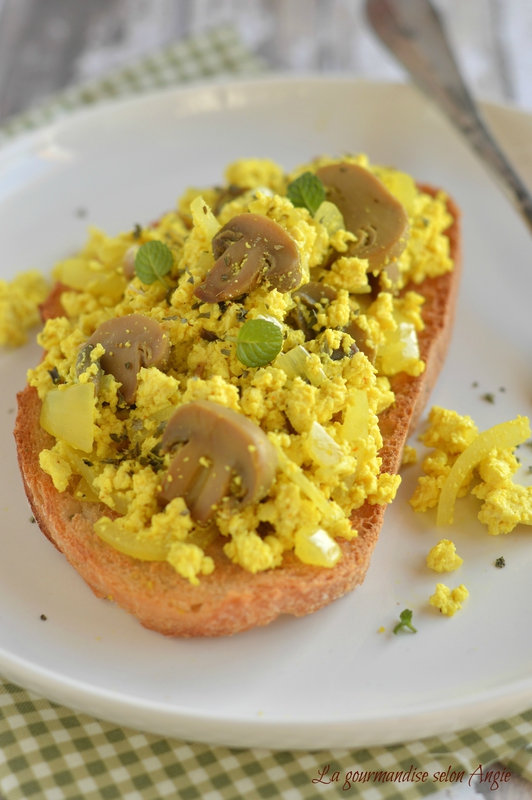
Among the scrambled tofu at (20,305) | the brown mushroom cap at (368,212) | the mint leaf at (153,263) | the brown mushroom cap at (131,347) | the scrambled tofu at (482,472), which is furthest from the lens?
the scrambled tofu at (20,305)

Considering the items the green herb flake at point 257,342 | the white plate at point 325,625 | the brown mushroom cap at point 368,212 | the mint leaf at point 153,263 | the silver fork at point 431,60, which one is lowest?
the white plate at point 325,625

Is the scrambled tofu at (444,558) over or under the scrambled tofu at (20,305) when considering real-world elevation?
under

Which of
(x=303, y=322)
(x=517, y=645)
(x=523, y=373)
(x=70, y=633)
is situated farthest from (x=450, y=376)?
(x=70, y=633)

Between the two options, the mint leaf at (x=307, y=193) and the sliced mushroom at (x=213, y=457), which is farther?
the mint leaf at (x=307, y=193)

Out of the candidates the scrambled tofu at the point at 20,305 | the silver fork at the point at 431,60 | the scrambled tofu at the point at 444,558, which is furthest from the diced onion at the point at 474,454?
the scrambled tofu at the point at 20,305

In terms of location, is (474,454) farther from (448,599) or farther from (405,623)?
(405,623)

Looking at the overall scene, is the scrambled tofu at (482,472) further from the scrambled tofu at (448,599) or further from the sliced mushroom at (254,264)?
the sliced mushroom at (254,264)

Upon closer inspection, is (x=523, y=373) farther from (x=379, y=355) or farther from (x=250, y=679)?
(x=250, y=679)
